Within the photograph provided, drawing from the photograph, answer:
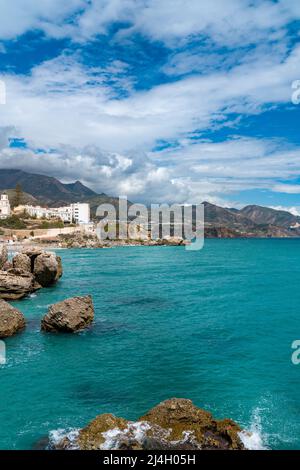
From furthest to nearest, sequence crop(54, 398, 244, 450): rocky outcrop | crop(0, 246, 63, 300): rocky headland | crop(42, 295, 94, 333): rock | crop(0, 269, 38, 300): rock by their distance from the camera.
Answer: crop(0, 246, 63, 300): rocky headland, crop(0, 269, 38, 300): rock, crop(42, 295, 94, 333): rock, crop(54, 398, 244, 450): rocky outcrop

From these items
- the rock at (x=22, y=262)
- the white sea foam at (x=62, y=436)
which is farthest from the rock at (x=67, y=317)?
the rock at (x=22, y=262)

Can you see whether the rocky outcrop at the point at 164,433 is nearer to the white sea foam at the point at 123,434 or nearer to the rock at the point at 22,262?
the white sea foam at the point at 123,434

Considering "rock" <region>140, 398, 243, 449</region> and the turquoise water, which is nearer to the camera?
"rock" <region>140, 398, 243, 449</region>

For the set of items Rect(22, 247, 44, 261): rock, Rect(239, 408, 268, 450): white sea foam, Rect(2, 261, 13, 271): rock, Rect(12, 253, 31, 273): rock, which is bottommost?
Rect(239, 408, 268, 450): white sea foam

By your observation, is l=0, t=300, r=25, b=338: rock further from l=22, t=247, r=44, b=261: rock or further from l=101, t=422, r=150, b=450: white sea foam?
l=22, t=247, r=44, b=261: rock

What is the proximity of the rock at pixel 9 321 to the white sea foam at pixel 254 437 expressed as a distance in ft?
63.3

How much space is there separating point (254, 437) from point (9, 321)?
20.5m

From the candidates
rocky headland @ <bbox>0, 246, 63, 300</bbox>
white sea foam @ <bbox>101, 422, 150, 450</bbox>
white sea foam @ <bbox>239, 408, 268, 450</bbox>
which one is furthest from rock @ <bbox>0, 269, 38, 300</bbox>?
white sea foam @ <bbox>239, 408, 268, 450</bbox>

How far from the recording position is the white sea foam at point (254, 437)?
566 inches

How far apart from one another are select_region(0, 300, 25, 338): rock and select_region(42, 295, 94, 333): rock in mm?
1932

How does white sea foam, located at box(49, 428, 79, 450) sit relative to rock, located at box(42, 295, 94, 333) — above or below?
below

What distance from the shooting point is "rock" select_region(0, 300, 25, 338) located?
93.2ft

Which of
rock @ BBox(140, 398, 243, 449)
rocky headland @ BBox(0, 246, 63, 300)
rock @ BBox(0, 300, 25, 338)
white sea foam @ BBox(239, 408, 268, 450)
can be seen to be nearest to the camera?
rock @ BBox(140, 398, 243, 449)

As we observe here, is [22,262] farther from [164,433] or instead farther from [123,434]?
[164,433]
